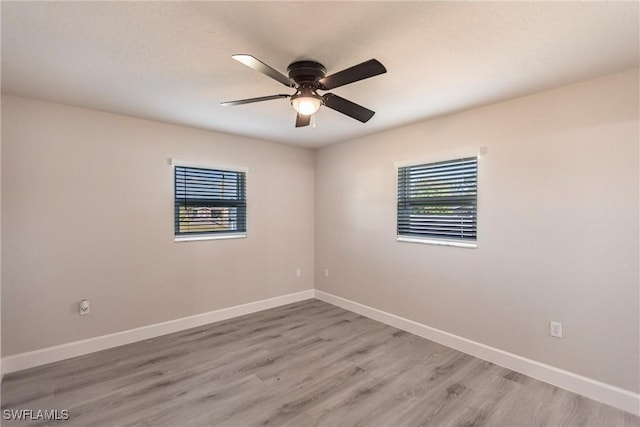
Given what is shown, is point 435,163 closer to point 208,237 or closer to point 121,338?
point 208,237

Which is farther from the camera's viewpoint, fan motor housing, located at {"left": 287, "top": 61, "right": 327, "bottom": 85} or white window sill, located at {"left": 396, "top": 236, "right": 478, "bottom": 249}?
white window sill, located at {"left": 396, "top": 236, "right": 478, "bottom": 249}

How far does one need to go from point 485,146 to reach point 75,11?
10.3 ft

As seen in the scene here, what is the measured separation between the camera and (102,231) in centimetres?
301

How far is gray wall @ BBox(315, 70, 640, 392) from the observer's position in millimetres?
2148

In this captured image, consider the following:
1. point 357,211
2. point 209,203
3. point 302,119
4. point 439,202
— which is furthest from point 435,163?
point 209,203

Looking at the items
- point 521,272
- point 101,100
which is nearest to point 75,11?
point 101,100

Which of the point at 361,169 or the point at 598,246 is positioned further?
the point at 361,169

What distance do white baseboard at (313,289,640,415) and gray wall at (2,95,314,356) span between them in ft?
6.72

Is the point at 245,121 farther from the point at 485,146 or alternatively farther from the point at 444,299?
the point at 444,299

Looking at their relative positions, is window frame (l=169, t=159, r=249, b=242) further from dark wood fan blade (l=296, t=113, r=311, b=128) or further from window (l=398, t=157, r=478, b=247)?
window (l=398, t=157, r=478, b=247)

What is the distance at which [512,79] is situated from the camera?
2256 millimetres

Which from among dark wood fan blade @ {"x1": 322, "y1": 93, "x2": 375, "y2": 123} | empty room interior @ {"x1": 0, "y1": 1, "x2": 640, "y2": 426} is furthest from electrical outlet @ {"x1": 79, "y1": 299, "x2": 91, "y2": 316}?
dark wood fan blade @ {"x1": 322, "y1": 93, "x2": 375, "y2": 123}

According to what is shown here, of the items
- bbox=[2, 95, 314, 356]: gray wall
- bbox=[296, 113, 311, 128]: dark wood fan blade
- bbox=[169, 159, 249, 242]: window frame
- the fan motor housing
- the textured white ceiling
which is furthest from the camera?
bbox=[169, 159, 249, 242]: window frame

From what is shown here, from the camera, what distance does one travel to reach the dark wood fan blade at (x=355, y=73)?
159 centimetres
